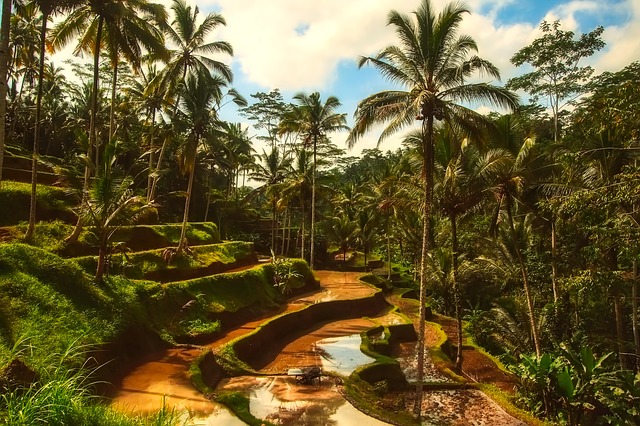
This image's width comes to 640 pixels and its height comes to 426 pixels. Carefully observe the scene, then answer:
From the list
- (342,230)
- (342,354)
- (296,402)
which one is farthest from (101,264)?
(342,230)

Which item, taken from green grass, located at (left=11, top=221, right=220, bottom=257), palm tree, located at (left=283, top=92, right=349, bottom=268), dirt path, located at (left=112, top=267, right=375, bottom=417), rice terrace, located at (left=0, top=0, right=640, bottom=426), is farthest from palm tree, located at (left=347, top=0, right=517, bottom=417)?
palm tree, located at (left=283, top=92, right=349, bottom=268)

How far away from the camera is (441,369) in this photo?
45.2 ft

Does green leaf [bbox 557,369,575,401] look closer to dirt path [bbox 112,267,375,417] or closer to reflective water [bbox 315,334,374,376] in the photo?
reflective water [bbox 315,334,374,376]

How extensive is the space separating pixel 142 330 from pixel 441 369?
924 centimetres

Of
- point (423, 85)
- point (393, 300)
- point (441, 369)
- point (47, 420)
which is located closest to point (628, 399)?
point (441, 369)

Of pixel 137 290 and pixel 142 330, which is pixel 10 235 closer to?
pixel 137 290

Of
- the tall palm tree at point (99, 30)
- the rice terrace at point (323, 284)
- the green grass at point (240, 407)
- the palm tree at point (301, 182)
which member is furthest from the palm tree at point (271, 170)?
the green grass at point (240, 407)

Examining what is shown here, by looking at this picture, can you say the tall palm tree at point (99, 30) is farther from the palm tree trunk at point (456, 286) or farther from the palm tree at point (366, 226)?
the palm tree at point (366, 226)

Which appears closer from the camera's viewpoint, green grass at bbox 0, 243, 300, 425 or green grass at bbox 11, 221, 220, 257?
green grass at bbox 0, 243, 300, 425

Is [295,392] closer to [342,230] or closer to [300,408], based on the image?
[300,408]

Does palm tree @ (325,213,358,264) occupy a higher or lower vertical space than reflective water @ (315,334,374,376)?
higher

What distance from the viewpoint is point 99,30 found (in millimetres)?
14031

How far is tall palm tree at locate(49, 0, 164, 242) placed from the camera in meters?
14.0

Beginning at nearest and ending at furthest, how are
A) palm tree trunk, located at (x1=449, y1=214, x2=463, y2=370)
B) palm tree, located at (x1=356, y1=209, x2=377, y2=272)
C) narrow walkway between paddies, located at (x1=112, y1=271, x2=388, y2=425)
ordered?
narrow walkway between paddies, located at (x1=112, y1=271, x2=388, y2=425) → palm tree trunk, located at (x1=449, y1=214, x2=463, y2=370) → palm tree, located at (x1=356, y1=209, x2=377, y2=272)
